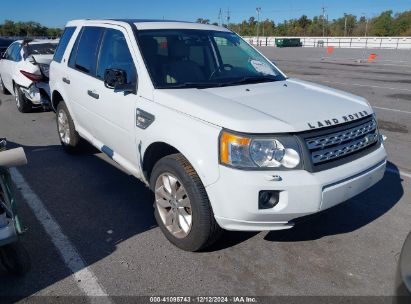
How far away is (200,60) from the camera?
422cm

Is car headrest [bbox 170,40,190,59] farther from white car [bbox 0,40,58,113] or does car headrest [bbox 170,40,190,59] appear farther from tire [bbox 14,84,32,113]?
tire [bbox 14,84,32,113]

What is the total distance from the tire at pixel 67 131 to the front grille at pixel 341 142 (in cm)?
372

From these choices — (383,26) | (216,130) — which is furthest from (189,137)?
(383,26)

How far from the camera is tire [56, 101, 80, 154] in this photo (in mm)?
5535

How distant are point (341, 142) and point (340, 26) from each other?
120m

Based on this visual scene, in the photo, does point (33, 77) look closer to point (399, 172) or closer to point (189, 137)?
point (189, 137)

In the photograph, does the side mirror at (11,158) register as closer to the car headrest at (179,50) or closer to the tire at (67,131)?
the car headrest at (179,50)

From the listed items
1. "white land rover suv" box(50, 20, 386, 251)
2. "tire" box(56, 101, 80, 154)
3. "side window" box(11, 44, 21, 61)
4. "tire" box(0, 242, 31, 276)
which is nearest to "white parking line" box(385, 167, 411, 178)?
"white land rover suv" box(50, 20, 386, 251)

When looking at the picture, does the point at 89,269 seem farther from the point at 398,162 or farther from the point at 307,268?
the point at 398,162

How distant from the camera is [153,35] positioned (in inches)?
159

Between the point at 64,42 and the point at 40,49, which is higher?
the point at 64,42

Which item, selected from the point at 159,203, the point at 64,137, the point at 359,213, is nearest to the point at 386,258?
the point at 359,213

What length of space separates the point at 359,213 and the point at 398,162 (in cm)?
199

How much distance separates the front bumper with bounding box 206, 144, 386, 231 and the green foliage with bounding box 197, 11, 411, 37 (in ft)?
313
